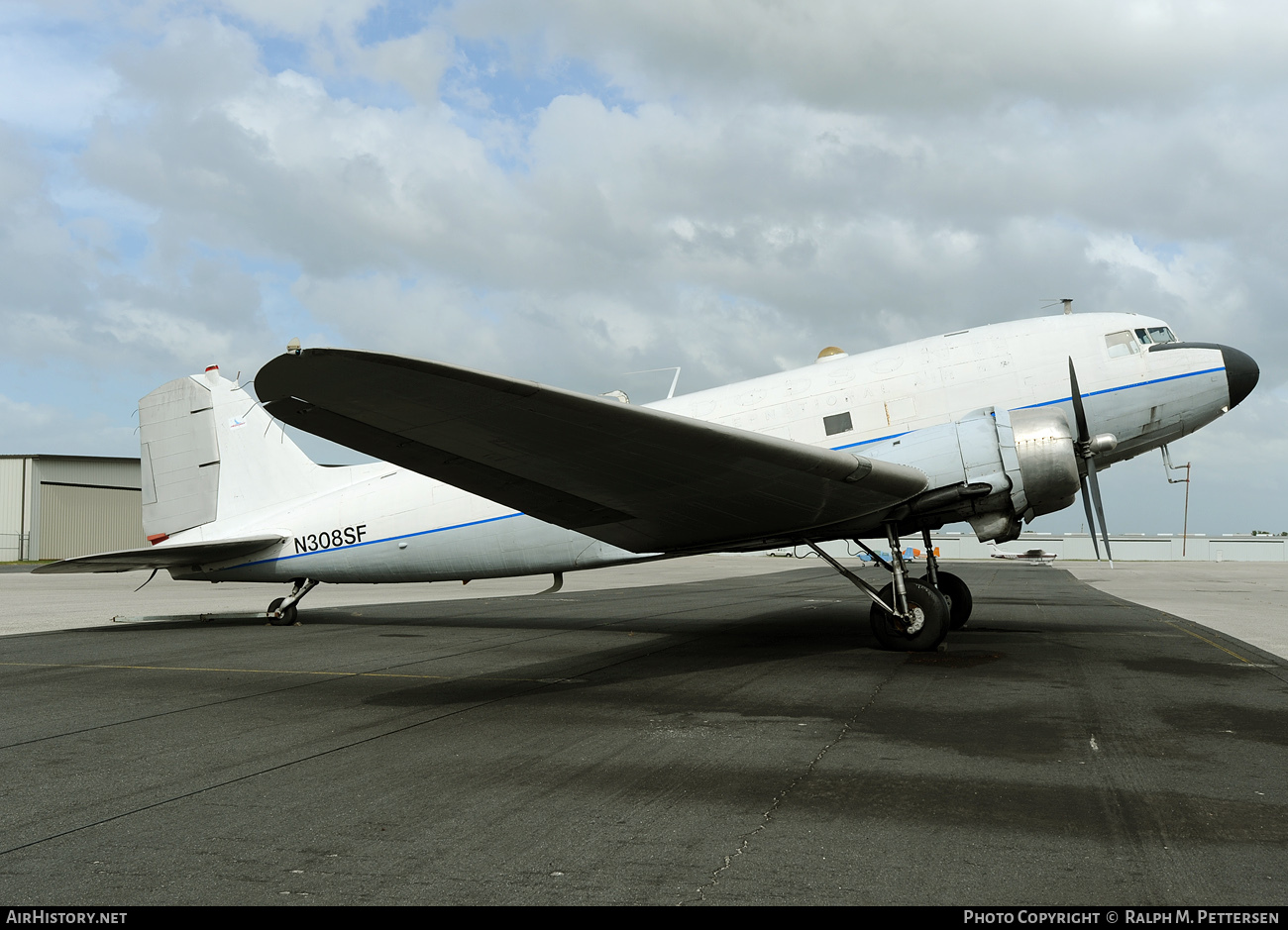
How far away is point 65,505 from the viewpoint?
2245 inches

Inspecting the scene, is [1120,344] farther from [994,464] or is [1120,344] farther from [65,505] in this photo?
[65,505]

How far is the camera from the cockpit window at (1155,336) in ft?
39.3

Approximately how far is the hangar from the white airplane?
162 ft

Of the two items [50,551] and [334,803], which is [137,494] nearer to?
[50,551]

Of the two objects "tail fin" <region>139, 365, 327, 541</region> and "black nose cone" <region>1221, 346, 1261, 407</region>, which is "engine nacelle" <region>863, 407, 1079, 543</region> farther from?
"tail fin" <region>139, 365, 327, 541</region>

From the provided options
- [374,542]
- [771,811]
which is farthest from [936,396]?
[374,542]

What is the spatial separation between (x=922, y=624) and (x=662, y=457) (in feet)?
15.6

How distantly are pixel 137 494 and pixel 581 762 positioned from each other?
65.4m

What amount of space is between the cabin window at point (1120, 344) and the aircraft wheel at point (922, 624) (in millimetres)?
4270

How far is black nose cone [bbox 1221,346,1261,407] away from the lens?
1185cm

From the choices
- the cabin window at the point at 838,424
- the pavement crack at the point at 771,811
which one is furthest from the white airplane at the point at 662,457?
the pavement crack at the point at 771,811

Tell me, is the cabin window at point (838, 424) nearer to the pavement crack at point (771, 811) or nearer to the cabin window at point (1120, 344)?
the cabin window at point (1120, 344)

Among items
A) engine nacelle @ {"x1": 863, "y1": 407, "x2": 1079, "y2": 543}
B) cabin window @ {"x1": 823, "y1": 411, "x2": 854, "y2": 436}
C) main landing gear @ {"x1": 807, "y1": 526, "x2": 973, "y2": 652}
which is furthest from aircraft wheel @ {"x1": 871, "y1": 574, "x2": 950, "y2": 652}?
cabin window @ {"x1": 823, "y1": 411, "x2": 854, "y2": 436}
